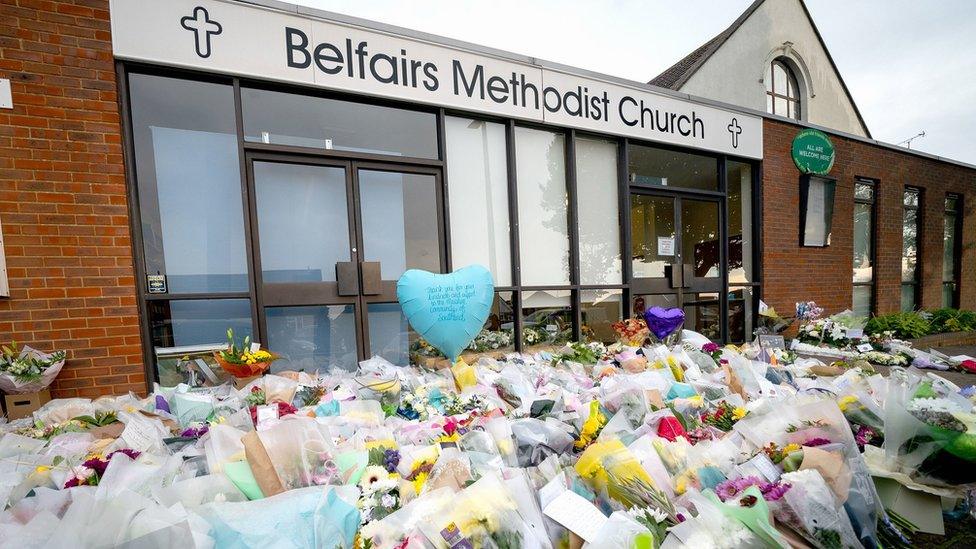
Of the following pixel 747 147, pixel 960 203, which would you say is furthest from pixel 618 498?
pixel 960 203

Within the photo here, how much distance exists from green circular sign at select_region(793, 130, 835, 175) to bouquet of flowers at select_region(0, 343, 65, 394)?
8815mm

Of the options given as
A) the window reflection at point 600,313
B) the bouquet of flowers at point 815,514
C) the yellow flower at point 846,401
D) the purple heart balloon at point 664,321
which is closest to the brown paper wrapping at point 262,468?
the bouquet of flowers at point 815,514

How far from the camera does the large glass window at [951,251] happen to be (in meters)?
8.09

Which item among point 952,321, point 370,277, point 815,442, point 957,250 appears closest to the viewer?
point 815,442

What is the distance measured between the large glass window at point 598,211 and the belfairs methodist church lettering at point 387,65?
0.97 ft

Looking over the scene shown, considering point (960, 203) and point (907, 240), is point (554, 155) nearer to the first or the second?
point (907, 240)

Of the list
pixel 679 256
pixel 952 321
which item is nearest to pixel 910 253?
pixel 952 321

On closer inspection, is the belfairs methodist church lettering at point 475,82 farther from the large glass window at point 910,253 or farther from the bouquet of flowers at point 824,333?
the large glass window at point 910,253

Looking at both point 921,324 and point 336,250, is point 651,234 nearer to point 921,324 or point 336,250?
point 336,250

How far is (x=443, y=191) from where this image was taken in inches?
155

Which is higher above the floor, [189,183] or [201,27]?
[201,27]

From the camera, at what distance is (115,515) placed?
2.65 feet

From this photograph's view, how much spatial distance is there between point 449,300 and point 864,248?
817 cm

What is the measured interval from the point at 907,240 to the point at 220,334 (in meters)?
11.5
